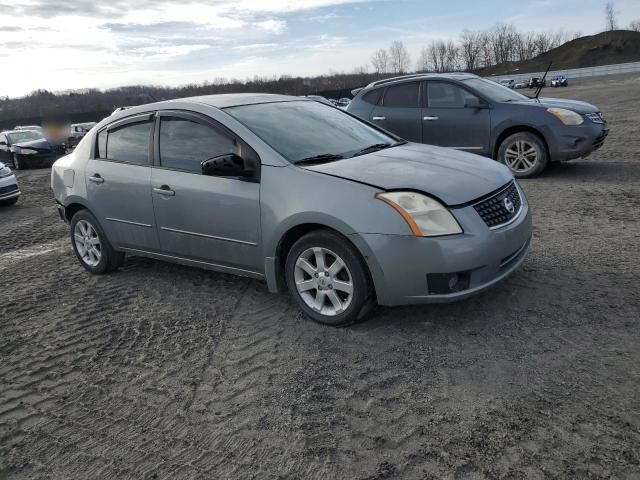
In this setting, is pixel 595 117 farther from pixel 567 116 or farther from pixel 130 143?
pixel 130 143

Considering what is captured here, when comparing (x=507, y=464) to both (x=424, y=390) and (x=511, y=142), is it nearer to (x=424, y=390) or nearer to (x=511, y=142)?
(x=424, y=390)

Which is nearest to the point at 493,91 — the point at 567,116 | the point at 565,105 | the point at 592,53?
the point at 565,105

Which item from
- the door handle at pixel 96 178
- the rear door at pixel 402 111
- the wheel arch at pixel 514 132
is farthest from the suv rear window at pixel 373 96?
the door handle at pixel 96 178

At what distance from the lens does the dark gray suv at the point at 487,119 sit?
8.38 m

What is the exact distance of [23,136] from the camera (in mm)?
21547

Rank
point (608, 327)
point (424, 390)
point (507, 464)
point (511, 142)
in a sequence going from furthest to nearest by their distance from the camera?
point (511, 142) < point (608, 327) < point (424, 390) < point (507, 464)

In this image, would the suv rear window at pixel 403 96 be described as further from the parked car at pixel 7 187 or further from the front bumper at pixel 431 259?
the parked car at pixel 7 187

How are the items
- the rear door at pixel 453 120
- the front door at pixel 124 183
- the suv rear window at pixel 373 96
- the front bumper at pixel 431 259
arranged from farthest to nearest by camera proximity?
the suv rear window at pixel 373 96 → the rear door at pixel 453 120 → the front door at pixel 124 183 → the front bumper at pixel 431 259

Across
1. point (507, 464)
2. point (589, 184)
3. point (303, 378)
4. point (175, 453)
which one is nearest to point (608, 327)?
point (507, 464)

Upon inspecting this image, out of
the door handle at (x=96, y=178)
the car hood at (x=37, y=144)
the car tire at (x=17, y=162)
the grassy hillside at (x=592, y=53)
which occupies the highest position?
the grassy hillside at (x=592, y=53)

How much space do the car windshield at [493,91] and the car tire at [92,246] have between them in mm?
6240

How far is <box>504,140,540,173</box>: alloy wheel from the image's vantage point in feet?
28.4

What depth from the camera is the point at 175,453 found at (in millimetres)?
2783

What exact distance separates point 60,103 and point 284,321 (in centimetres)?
7792
